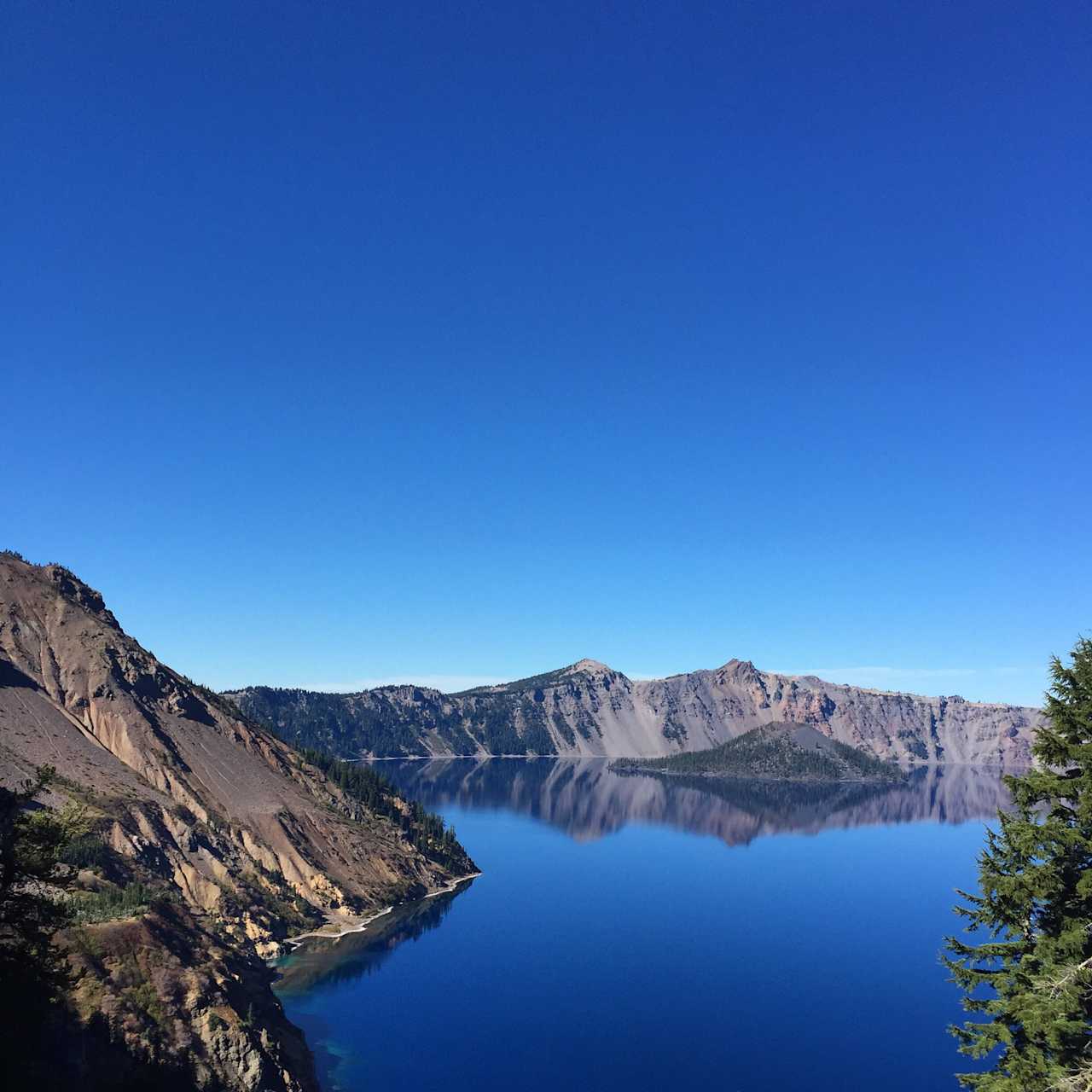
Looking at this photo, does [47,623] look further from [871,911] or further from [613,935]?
[871,911]

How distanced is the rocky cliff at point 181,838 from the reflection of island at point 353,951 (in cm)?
587

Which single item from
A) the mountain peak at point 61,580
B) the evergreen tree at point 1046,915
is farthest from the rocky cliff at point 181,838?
the evergreen tree at point 1046,915

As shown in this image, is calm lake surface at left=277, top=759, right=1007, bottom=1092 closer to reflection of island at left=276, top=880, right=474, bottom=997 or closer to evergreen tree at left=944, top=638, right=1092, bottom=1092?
reflection of island at left=276, top=880, right=474, bottom=997

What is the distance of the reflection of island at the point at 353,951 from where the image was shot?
390ft

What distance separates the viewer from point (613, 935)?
507 feet

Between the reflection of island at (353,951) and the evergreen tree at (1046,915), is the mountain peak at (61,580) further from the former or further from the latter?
the evergreen tree at (1046,915)

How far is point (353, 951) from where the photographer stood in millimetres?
133125

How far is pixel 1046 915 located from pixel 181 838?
143 metres

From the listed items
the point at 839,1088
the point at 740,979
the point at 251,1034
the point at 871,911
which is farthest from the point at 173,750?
the point at 871,911

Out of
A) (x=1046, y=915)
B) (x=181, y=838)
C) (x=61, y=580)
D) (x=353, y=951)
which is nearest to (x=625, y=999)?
(x=353, y=951)

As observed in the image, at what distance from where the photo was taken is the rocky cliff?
7012 cm

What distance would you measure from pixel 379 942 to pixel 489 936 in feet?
75.8

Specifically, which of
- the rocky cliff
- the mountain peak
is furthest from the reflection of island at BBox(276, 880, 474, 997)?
the mountain peak

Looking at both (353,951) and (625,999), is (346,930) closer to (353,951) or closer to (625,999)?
(353,951)
